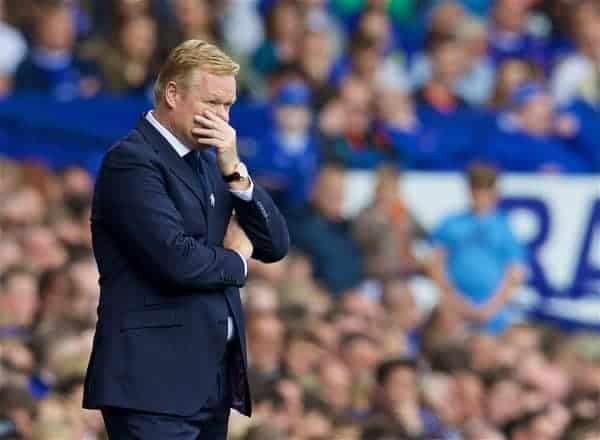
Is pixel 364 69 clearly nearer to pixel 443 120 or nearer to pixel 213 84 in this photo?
pixel 443 120

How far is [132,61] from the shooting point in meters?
8.34

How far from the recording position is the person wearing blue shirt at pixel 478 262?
28.9ft

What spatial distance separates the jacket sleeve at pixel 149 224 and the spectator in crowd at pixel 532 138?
5.68 m

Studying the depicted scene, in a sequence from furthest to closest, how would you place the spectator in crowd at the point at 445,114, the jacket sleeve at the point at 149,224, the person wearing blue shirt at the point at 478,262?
1. the spectator in crowd at the point at 445,114
2. the person wearing blue shirt at the point at 478,262
3. the jacket sleeve at the point at 149,224

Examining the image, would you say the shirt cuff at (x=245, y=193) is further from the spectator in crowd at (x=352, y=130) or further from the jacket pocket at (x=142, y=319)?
the spectator in crowd at (x=352, y=130)

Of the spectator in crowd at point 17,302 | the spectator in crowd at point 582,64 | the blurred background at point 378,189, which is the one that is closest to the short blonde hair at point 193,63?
the blurred background at point 378,189

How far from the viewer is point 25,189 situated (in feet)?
25.8

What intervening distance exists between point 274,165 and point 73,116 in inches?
42.1

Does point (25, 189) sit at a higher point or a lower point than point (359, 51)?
lower

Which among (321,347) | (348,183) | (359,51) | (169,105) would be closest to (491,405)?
(321,347)

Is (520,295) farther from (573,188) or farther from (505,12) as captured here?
(505,12)

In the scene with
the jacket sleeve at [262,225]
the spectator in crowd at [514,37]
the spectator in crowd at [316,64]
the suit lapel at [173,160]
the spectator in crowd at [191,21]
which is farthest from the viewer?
the spectator in crowd at [514,37]

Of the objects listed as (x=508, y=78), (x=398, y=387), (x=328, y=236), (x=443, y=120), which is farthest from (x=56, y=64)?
(x=508, y=78)

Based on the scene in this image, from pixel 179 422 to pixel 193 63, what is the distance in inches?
30.5
